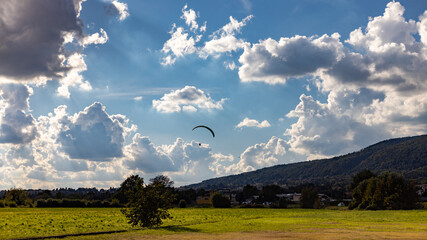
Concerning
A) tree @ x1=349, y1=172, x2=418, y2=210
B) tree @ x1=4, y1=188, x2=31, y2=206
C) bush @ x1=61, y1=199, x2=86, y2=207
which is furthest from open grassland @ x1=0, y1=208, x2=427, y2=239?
tree @ x1=4, y1=188, x2=31, y2=206

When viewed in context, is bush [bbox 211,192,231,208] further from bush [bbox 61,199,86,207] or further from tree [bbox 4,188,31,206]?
tree [bbox 4,188,31,206]

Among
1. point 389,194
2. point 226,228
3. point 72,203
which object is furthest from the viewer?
point 72,203

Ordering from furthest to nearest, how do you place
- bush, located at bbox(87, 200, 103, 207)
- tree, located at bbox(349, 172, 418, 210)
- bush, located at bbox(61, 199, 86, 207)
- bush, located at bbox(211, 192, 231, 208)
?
bush, located at bbox(211, 192, 231, 208)
bush, located at bbox(87, 200, 103, 207)
bush, located at bbox(61, 199, 86, 207)
tree, located at bbox(349, 172, 418, 210)

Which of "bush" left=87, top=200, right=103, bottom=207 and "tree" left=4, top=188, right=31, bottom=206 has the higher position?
"tree" left=4, top=188, right=31, bottom=206

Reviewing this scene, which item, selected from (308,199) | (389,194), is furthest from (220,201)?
(389,194)

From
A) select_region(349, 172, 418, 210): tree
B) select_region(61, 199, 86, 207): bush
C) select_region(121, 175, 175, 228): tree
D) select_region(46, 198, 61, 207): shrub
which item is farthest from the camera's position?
select_region(61, 199, 86, 207): bush

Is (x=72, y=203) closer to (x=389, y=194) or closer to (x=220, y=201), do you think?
(x=220, y=201)

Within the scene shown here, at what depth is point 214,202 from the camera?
146375 mm

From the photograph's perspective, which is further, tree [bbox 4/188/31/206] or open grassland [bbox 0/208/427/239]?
tree [bbox 4/188/31/206]

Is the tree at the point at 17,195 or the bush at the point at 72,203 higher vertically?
the tree at the point at 17,195

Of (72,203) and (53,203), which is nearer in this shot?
(53,203)

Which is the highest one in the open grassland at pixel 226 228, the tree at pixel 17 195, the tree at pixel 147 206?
the tree at pixel 17 195

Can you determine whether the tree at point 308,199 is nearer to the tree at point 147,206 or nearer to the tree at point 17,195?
the tree at point 17,195

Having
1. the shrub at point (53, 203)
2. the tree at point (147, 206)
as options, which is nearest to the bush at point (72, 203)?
the shrub at point (53, 203)
